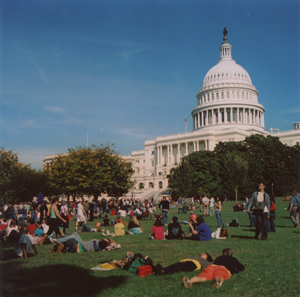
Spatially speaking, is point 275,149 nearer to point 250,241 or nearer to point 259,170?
point 259,170

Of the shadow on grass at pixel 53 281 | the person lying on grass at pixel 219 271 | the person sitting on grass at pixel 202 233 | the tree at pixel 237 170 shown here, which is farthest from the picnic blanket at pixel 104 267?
the tree at pixel 237 170

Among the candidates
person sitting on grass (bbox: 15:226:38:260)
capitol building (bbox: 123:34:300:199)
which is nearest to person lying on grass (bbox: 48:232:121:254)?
person sitting on grass (bbox: 15:226:38:260)

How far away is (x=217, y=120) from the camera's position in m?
117

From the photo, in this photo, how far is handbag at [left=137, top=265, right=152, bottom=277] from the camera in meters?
9.12

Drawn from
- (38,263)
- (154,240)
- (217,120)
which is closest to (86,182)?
(154,240)

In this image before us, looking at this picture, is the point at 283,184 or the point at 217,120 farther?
the point at 217,120

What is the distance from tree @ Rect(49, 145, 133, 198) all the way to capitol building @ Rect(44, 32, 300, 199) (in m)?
45.6

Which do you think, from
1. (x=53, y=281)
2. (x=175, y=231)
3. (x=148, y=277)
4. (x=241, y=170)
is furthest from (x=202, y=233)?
(x=241, y=170)

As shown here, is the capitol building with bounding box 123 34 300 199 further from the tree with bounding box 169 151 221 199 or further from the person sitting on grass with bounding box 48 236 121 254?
the person sitting on grass with bounding box 48 236 121 254

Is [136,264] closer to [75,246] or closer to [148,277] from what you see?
[148,277]

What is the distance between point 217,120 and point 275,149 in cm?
4825

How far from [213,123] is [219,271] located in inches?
4307

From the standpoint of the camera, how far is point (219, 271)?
8.41 metres

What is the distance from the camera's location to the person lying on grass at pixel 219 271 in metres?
7.96
